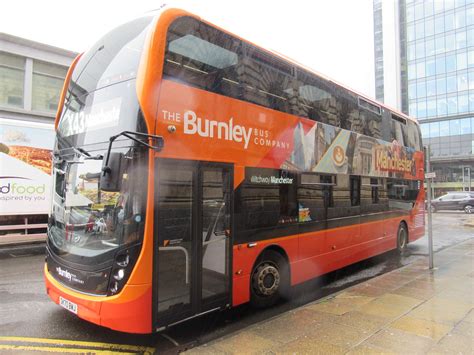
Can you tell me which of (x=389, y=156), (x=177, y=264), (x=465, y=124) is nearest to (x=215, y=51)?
(x=177, y=264)

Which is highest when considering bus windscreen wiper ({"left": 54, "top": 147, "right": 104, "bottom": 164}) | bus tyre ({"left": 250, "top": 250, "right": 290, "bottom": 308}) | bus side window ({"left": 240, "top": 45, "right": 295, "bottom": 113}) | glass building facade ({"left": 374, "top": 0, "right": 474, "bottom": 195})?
glass building facade ({"left": 374, "top": 0, "right": 474, "bottom": 195})

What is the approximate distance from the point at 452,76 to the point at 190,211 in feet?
226

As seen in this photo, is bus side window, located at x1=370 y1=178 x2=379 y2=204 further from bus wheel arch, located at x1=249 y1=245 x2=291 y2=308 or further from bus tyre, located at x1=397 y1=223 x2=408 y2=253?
bus wheel arch, located at x1=249 y1=245 x2=291 y2=308

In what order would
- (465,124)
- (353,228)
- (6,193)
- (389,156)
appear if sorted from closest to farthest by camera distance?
(353,228)
(389,156)
(6,193)
(465,124)

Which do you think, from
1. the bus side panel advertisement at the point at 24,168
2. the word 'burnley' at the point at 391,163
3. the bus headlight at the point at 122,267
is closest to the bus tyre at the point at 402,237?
the word 'burnley' at the point at 391,163

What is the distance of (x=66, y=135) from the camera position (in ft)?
16.8

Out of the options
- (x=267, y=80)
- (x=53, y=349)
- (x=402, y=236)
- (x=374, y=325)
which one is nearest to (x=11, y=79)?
(x=267, y=80)

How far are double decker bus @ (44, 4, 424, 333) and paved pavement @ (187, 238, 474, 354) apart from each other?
75 centimetres

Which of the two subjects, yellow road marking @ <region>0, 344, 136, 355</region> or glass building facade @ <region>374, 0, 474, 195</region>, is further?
glass building facade @ <region>374, 0, 474, 195</region>

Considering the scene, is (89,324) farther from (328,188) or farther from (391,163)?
(391,163)

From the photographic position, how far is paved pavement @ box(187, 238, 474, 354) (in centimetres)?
417

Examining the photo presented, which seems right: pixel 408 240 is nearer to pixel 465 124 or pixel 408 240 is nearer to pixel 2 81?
pixel 2 81

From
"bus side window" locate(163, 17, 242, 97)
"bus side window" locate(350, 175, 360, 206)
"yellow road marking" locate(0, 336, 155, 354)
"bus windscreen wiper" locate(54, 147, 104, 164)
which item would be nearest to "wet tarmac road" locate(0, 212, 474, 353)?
"yellow road marking" locate(0, 336, 155, 354)

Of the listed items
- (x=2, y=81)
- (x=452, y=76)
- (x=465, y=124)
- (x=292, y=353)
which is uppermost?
(x=452, y=76)
